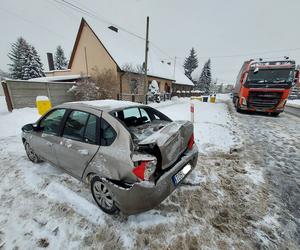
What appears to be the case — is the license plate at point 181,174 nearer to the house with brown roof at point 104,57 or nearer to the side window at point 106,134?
the side window at point 106,134

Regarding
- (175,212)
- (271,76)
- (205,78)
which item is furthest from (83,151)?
(205,78)

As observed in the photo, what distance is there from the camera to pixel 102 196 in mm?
2219

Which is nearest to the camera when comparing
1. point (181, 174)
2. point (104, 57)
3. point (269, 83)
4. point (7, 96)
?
point (181, 174)

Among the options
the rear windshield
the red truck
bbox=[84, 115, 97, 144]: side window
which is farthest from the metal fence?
the red truck

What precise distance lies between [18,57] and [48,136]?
1528 inches

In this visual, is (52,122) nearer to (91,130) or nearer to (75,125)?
(75,125)

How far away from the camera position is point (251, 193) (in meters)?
2.68

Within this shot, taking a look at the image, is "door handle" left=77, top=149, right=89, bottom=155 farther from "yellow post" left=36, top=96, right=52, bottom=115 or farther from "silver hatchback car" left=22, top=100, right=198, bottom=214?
"yellow post" left=36, top=96, right=52, bottom=115

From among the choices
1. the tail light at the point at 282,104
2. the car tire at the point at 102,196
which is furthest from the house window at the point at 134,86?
the car tire at the point at 102,196

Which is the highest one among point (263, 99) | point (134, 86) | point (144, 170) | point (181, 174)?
point (134, 86)

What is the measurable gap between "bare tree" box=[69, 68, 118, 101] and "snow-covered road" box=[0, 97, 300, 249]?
854cm

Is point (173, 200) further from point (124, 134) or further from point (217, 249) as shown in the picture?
point (124, 134)

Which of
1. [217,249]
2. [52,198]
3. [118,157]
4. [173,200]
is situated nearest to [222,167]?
[173,200]

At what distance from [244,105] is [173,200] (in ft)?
31.6
